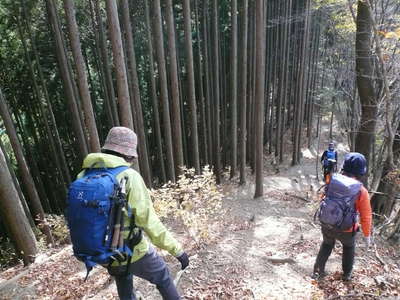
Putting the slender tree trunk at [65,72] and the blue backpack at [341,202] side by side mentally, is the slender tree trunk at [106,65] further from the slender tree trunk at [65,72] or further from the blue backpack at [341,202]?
the blue backpack at [341,202]

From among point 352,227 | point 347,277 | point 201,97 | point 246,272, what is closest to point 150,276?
point 246,272

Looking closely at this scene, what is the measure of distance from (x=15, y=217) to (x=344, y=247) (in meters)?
4.78

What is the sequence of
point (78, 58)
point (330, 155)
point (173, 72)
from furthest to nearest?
point (173, 72)
point (330, 155)
point (78, 58)

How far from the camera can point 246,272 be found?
381 cm

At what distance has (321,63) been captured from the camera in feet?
48.8

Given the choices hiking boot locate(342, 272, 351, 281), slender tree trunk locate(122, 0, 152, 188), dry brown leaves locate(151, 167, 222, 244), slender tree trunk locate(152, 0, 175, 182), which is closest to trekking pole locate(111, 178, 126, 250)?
dry brown leaves locate(151, 167, 222, 244)

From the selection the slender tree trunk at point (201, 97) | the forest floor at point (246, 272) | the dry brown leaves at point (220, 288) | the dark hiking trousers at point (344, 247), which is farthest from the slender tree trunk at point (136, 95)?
the dark hiking trousers at point (344, 247)

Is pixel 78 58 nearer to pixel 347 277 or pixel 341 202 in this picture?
pixel 341 202

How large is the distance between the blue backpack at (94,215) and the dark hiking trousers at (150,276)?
0.38m

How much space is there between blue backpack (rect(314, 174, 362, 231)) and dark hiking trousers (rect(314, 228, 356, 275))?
126mm

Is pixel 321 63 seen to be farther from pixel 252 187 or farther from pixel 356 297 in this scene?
pixel 356 297

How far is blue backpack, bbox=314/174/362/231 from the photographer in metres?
2.96

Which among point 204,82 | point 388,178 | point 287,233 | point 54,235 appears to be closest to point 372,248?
point 287,233

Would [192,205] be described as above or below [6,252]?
above
